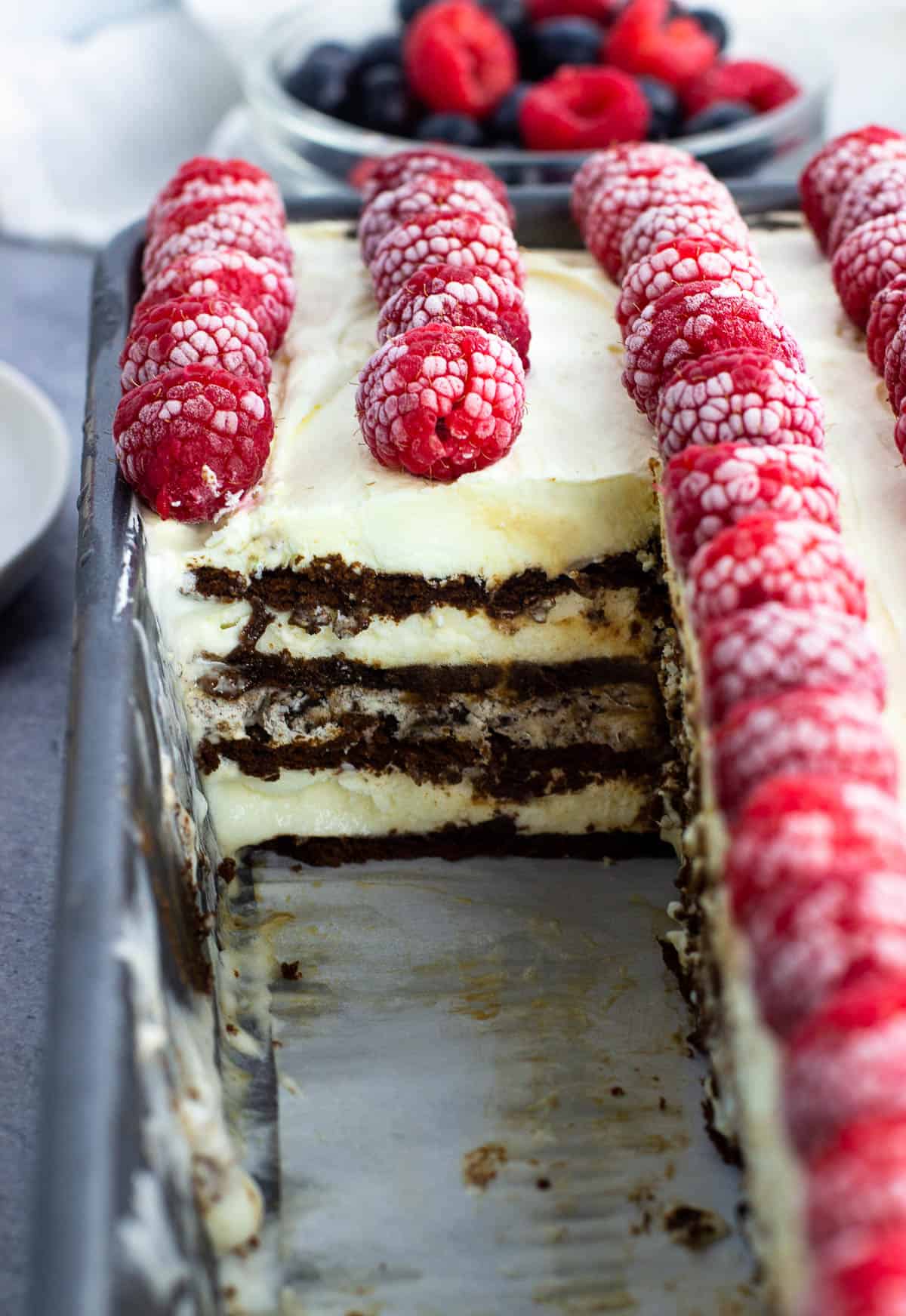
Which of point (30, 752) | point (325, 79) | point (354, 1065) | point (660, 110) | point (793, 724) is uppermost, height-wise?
point (793, 724)

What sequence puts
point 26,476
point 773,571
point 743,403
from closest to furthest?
point 773,571
point 743,403
point 26,476

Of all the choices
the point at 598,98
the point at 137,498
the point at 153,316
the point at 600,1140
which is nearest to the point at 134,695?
the point at 137,498

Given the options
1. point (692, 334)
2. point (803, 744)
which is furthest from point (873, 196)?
point (803, 744)

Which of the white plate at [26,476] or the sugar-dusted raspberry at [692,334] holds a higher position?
the sugar-dusted raspberry at [692,334]

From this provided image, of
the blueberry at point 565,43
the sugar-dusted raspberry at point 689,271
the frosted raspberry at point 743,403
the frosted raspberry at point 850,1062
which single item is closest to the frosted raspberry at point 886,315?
the sugar-dusted raspberry at point 689,271

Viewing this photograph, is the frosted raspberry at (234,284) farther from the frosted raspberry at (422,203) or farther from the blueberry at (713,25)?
the blueberry at (713,25)

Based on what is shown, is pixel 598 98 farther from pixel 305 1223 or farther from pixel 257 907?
pixel 305 1223

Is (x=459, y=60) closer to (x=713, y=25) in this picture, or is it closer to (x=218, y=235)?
(x=713, y=25)
